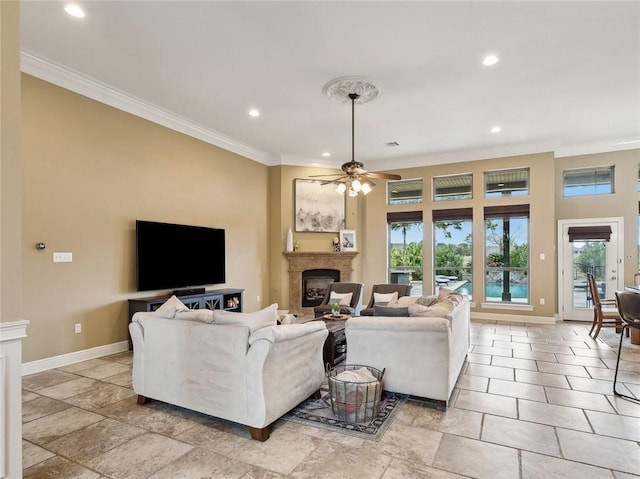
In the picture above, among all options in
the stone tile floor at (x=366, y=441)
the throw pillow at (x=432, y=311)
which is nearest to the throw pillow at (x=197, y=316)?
the stone tile floor at (x=366, y=441)

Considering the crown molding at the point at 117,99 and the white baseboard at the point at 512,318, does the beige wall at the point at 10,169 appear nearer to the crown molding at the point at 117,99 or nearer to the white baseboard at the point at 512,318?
the crown molding at the point at 117,99

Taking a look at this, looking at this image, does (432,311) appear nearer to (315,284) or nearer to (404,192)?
(315,284)

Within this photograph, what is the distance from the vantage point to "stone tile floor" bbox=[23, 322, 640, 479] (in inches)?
87.6

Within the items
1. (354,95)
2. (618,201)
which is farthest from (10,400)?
(618,201)

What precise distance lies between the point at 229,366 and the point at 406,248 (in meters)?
6.25

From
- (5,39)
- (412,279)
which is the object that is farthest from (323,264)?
(5,39)

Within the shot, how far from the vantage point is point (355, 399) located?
2781 millimetres

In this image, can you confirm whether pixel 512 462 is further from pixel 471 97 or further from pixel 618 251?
pixel 618 251

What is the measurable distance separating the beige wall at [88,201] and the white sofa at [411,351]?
3.36 meters

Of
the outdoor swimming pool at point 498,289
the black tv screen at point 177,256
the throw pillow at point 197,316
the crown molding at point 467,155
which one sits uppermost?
the crown molding at point 467,155

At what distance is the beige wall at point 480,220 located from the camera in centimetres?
698

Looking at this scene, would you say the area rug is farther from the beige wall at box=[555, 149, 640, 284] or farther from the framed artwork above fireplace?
the beige wall at box=[555, 149, 640, 284]

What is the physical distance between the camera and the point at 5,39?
76.1 inches

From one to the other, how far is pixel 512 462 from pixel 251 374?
1791 millimetres
